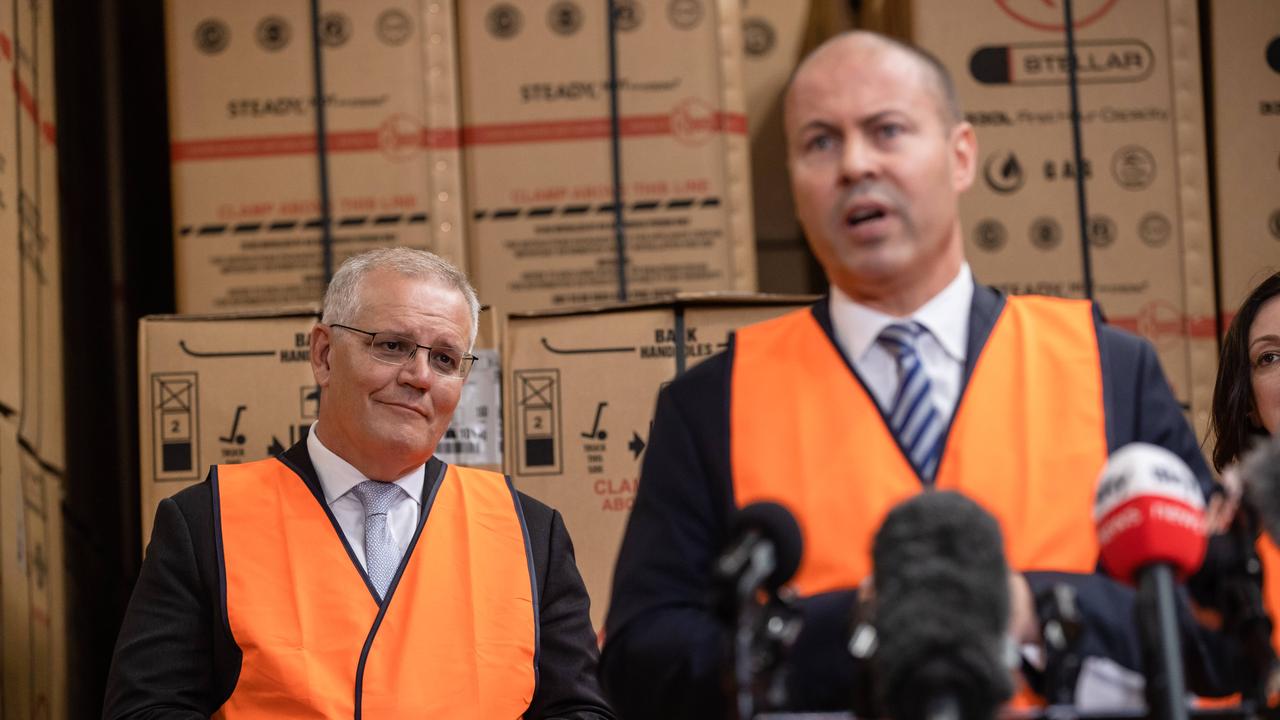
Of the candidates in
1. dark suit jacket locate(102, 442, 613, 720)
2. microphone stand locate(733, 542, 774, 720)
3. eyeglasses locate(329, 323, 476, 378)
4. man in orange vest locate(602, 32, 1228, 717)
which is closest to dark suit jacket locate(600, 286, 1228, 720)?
man in orange vest locate(602, 32, 1228, 717)

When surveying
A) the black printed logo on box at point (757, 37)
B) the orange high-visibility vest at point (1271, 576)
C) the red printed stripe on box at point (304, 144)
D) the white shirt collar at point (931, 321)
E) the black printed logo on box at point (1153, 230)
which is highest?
the black printed logo on box at point (757, 37)

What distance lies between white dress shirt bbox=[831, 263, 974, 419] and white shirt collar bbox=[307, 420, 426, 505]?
4.00ft

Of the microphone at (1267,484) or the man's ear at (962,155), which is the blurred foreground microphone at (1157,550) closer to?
the microphone at (1267,484)

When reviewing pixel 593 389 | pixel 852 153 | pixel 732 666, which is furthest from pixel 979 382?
pixel 593 389

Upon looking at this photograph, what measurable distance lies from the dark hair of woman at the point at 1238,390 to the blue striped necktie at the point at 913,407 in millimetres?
1274

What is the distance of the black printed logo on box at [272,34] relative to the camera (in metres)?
3.48

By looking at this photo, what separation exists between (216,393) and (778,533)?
2.08m

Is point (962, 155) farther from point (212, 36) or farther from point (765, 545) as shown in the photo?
point (212, 36)

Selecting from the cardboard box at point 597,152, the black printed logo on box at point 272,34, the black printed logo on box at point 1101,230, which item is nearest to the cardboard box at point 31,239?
the black printed logo on box at point 272,34

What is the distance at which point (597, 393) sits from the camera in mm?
3236

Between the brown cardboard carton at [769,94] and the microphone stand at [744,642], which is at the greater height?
the brown cardboard carton at [769,94]

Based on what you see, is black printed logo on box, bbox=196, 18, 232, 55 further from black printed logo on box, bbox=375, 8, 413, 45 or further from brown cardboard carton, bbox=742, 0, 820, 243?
brown cardboard carton, bbox=742, 0, 820, 243

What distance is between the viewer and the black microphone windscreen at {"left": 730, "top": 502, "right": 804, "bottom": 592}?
4.55ft

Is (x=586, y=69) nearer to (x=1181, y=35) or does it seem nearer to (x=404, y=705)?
(x=1181, y=35)
